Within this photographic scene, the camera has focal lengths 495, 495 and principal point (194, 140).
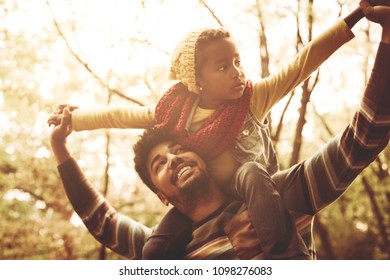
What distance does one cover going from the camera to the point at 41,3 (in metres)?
2.14

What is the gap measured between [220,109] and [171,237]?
497 millimetres

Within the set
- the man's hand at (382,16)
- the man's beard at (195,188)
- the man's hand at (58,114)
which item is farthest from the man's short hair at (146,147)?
the man's hand at (382,16)

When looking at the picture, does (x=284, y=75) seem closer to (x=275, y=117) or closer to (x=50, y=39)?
(x=275, y=117)

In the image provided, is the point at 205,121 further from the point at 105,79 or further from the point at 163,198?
the point at 105,79

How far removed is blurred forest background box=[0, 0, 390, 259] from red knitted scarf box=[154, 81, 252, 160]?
228 mm

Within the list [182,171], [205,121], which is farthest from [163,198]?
[205,121]

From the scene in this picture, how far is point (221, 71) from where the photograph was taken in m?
1.77

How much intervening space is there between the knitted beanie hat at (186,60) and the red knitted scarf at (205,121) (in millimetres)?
41

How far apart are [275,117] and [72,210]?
0.97 m

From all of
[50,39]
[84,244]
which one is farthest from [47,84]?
[84,244]

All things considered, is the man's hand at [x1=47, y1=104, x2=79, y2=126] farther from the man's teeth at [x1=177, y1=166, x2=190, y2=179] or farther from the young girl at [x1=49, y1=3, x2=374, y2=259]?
the man's teeth at [x1=177, y1=166, x2=190, y2=179]

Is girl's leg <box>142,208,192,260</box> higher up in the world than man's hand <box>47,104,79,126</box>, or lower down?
lower down

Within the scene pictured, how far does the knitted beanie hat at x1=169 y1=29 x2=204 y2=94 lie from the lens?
5.82 ft

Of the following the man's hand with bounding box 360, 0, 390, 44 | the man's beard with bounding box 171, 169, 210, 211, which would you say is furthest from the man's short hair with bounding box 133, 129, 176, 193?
the man's hand with bounding box 360, 0, 390, 44
